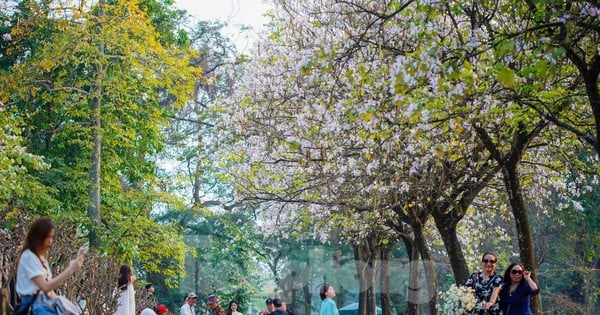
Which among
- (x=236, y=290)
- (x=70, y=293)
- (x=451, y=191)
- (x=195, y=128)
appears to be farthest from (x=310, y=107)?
(x=195, y=128)

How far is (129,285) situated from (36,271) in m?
5.77

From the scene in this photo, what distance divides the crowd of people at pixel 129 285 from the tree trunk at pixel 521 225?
8.17 feet

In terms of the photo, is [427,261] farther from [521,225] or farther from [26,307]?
[26,307]

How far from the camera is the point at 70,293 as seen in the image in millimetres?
12992

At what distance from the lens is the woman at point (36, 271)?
7492 millimetres

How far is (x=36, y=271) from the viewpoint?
24.6ft

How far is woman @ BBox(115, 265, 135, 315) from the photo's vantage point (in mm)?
13070

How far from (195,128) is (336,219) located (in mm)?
17306

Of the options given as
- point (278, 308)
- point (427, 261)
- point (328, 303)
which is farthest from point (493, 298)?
point (427, 261)

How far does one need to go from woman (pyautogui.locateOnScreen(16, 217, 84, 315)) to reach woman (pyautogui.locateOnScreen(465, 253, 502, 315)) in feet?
19.5

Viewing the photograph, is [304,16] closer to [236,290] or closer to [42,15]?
[42,15]

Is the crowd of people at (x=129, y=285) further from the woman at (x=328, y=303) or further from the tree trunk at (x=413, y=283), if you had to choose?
the tree trunk at (x=413, y=283)

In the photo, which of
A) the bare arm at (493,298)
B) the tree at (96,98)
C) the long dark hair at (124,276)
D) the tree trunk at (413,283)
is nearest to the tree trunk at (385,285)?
the tree trunk at (413,283)

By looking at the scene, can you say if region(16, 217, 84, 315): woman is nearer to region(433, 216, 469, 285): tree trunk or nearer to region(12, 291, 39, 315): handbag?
region(12, 291, 39, 315): handbag
